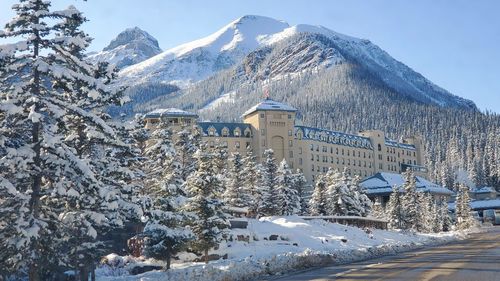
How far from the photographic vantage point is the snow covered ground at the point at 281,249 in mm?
25117

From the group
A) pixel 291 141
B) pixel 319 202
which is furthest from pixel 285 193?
pixel 291 141

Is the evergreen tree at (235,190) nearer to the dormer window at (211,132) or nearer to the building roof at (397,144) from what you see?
the dormer window at (211,132)

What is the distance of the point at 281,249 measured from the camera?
45.2 meters

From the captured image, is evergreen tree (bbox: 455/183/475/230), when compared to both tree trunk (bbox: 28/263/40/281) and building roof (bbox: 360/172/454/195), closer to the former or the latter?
building roof (bbox: 360/172/454/195)

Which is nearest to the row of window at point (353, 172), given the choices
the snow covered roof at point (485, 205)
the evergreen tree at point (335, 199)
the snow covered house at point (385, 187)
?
the snow covered house at point (385, 187)

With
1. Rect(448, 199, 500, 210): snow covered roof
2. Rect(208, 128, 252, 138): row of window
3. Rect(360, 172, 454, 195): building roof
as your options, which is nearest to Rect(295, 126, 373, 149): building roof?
Rect(208, 128, 252, 138): row of window

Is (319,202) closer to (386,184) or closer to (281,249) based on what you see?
(281,249)

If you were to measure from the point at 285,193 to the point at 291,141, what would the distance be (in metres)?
61.5

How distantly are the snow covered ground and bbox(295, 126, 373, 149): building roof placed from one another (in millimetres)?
72333

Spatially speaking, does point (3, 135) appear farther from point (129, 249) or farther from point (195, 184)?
point (129, 249)

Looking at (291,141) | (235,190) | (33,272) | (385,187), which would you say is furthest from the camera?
(385,187)

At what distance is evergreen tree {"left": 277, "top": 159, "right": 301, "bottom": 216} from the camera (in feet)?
243

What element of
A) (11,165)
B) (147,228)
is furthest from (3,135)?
(147,228)

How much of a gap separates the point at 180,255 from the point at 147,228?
8.51 metres
